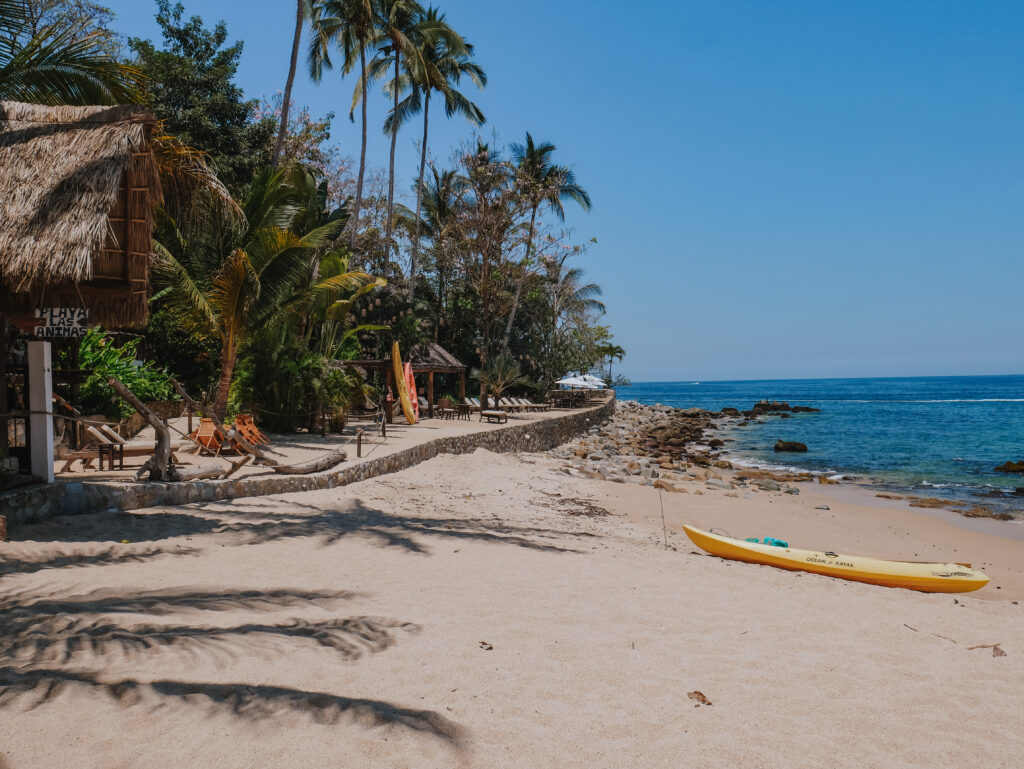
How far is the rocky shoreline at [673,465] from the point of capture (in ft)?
51.2

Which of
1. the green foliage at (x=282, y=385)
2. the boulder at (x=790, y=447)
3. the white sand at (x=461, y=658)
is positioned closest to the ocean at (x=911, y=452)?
the boulder at (x=790, y=447)

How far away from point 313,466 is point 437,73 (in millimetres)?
21647

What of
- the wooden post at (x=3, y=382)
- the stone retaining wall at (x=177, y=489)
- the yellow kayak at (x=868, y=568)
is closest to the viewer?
the stone retaining wall at (x=177, y=489)

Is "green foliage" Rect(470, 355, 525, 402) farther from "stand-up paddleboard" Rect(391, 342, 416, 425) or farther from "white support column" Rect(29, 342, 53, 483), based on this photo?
"white support column" Rect(29, 342, 53, 483)

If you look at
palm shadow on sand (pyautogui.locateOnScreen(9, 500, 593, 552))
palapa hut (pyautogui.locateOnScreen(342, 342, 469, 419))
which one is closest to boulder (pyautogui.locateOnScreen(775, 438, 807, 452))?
palapa hut (pyautogui.locateOnScreen(342, 342, 469, 419))

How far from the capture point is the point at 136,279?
7246 millimetres

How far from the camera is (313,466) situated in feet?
32.9

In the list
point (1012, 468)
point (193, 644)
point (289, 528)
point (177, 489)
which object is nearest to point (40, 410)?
point (177, 489)

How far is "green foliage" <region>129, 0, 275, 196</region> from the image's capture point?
20.1 meters

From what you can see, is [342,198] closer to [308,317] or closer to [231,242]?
[308,317]

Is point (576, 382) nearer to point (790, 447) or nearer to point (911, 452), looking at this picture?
point (790, 447)

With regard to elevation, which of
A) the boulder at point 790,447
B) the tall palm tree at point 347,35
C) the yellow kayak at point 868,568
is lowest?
the boulder at point 790,447

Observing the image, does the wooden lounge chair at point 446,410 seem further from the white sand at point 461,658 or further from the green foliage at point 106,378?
the white sand at point 461,658

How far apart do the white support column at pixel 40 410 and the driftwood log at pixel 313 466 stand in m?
2.80
